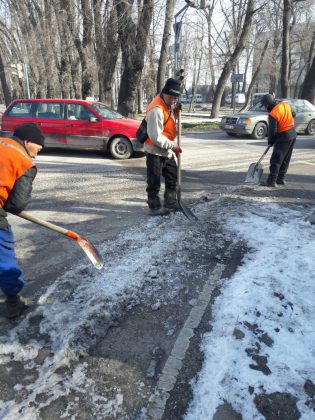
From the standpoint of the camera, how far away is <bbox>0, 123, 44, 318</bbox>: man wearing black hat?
2375mm

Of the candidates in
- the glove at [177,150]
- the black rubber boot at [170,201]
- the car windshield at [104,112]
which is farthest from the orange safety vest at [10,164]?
the car windshield at [104,112]

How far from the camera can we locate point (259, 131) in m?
13.1

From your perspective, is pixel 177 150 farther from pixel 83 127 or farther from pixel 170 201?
pixel 83 127

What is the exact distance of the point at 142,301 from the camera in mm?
2969

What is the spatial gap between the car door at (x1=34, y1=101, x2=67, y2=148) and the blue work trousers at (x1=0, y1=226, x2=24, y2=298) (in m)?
7.10

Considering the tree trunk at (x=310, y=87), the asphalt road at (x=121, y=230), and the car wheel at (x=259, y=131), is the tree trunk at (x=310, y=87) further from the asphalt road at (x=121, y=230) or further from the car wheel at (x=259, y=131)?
the asphalt road at (x=121, y=230)

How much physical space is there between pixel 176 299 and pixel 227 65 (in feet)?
A: 62.3

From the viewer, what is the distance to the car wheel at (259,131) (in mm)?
12969

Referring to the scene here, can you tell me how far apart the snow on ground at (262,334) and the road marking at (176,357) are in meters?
0.13

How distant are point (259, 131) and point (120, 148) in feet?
21.2

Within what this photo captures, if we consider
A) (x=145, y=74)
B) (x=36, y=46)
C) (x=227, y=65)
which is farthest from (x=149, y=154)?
(x=145, y=74)

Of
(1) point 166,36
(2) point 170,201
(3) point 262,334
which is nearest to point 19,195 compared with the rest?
(3) point 262,334

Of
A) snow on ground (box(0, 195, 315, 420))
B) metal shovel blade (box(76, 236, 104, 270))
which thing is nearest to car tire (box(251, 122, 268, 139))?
snow on ground (box(0, 195, 315, 420))

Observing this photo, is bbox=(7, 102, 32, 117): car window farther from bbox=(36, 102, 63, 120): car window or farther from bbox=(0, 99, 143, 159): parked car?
bbox=(36, 102, 63, 120): car window
